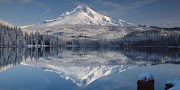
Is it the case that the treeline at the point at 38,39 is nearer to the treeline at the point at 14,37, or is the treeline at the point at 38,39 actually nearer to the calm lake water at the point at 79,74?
the treeline at the point at 14,37

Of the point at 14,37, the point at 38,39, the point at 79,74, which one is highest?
the point at 14,37

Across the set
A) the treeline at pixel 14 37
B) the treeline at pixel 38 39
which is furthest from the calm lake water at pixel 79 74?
the treeline at pixel 38 39

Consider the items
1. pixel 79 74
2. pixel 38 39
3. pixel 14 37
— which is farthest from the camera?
pixel 38 39

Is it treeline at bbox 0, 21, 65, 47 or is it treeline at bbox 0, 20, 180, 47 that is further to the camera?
treeline at bbox 0, 20, 180, 47

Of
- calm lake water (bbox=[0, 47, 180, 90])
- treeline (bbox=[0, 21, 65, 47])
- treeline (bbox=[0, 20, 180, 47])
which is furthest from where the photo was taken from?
treeline (bbox=[0, 20, 180, 47])

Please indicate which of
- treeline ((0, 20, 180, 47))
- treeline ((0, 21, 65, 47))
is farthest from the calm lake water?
treeline ((0, 20, 180, 47))

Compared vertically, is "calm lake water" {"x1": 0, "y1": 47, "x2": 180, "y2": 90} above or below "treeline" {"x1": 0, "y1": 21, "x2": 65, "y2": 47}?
below

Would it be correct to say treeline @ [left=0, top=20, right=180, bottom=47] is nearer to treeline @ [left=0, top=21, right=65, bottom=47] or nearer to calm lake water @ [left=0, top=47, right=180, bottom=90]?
treeline @ [left=0, top=21, right=65, bottom=47]

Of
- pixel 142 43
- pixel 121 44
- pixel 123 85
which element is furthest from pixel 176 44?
pixel 123 85

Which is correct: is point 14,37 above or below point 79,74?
above

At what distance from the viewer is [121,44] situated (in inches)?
7682

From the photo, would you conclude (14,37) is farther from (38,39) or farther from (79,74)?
(79,74)

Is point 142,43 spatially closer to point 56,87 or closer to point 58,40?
point 58,40

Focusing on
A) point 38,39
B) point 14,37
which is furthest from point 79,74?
point 38,39
